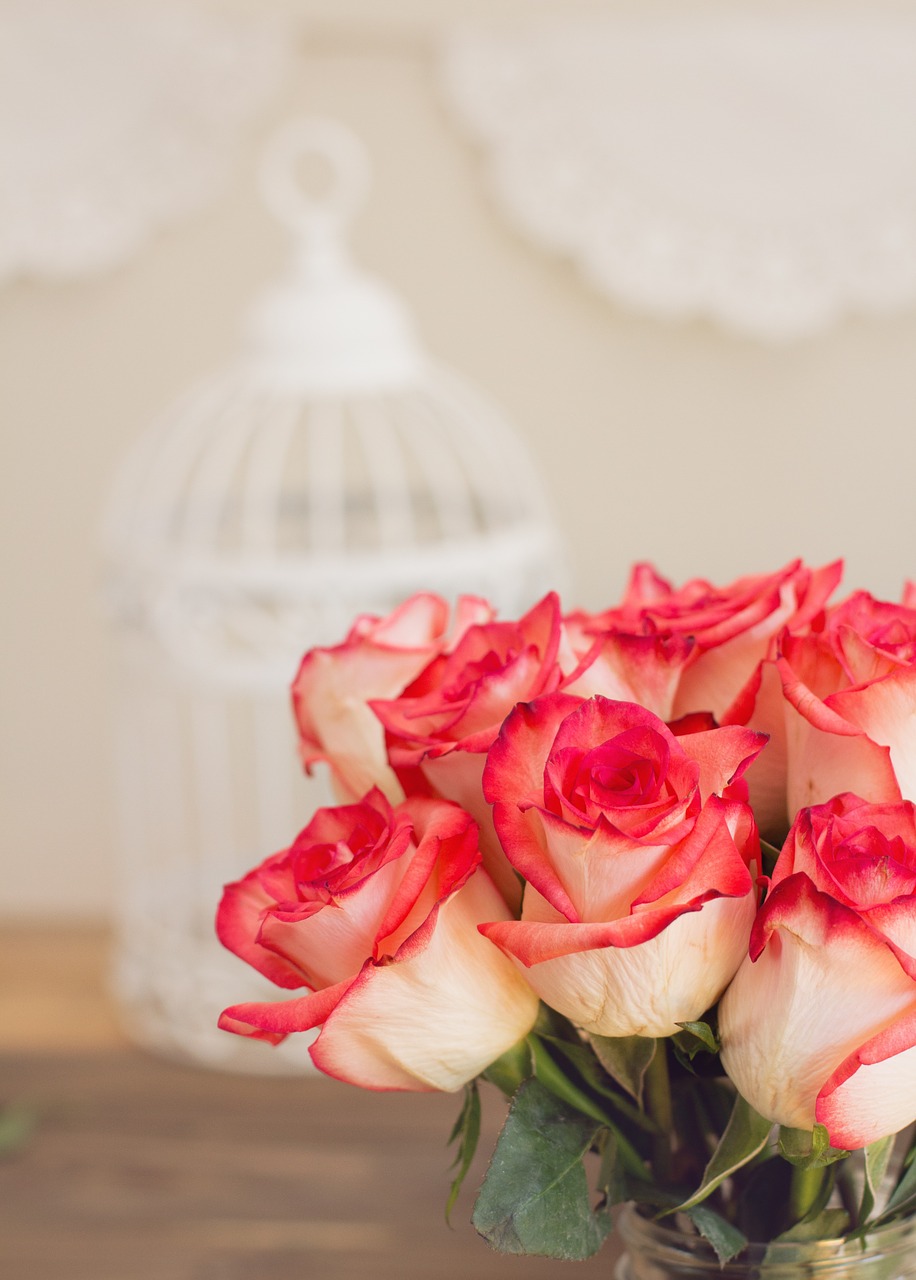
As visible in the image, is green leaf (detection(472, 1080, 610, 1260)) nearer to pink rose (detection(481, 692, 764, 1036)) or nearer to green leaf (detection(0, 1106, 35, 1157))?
pink rose (detection(481, 692, 764, 1036))

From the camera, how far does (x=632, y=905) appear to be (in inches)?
11.0

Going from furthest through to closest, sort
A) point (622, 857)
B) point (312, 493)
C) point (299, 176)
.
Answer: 1. point (299, 176)
2. point (312, 493)
3. point (622, 857)

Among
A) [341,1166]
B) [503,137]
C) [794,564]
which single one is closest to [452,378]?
[503,137]

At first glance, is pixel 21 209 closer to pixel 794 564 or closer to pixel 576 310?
pixel 576 310

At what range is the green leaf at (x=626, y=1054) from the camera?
33 centimetres

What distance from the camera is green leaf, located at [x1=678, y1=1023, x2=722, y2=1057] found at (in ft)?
0.97

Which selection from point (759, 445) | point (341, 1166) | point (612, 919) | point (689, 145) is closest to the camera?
point (612, 919)

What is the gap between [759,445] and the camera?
149 centimetres

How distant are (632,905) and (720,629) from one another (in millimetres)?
88

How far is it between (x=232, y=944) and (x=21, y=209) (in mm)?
1303

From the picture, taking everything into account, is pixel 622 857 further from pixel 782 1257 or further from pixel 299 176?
pixel 299 176

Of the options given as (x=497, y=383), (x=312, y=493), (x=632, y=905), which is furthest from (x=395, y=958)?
(x=497, y=383)

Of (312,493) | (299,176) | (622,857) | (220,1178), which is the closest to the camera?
(622,857)

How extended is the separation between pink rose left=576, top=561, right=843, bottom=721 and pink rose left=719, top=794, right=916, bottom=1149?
59 mm
